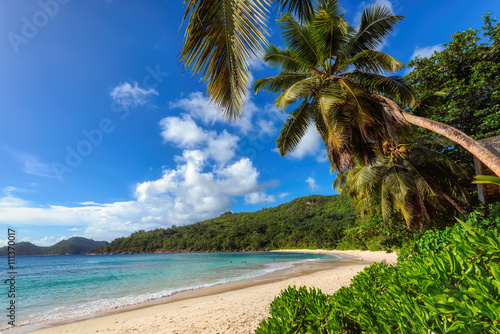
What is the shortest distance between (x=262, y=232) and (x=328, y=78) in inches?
3563

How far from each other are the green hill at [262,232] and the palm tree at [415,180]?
183ft

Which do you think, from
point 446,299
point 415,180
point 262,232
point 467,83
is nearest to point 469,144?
point 446,299

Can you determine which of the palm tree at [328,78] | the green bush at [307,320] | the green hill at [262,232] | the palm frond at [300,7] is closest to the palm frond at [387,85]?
the palm tree at [328,78]

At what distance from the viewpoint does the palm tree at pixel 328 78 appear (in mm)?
2592

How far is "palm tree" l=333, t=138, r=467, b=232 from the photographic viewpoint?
823cm

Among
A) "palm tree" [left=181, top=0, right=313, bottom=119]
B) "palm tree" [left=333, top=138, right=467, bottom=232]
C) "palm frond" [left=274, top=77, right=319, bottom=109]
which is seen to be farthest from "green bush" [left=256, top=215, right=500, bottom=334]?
"palm tree" [left=333, top=138, right=467, bottom=232]

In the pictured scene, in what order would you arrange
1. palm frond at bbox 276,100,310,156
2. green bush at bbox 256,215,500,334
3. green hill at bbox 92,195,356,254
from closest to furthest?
1. green bush at bbox 256,215,500,334
2. palm frond at bbox 276,100,310,156
3. green hill at bbox 92,195,356,254

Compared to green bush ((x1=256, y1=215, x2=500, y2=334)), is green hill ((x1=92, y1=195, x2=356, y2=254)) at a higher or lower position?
higher

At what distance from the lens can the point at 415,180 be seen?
8.45 metres

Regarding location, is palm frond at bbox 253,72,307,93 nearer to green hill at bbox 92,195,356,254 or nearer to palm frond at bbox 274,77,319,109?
palm frond at bbox 274,77,319,109

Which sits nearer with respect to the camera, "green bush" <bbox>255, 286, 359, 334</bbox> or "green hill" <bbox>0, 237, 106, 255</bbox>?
"green bush" <bbox>255, 286, 359, 334</bbox>

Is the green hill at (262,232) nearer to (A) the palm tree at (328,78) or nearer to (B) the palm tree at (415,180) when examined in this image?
(B) the palm tree at (415,180)

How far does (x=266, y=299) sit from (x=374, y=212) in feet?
21.8

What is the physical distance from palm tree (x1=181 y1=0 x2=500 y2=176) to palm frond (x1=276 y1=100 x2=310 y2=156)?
33mm
